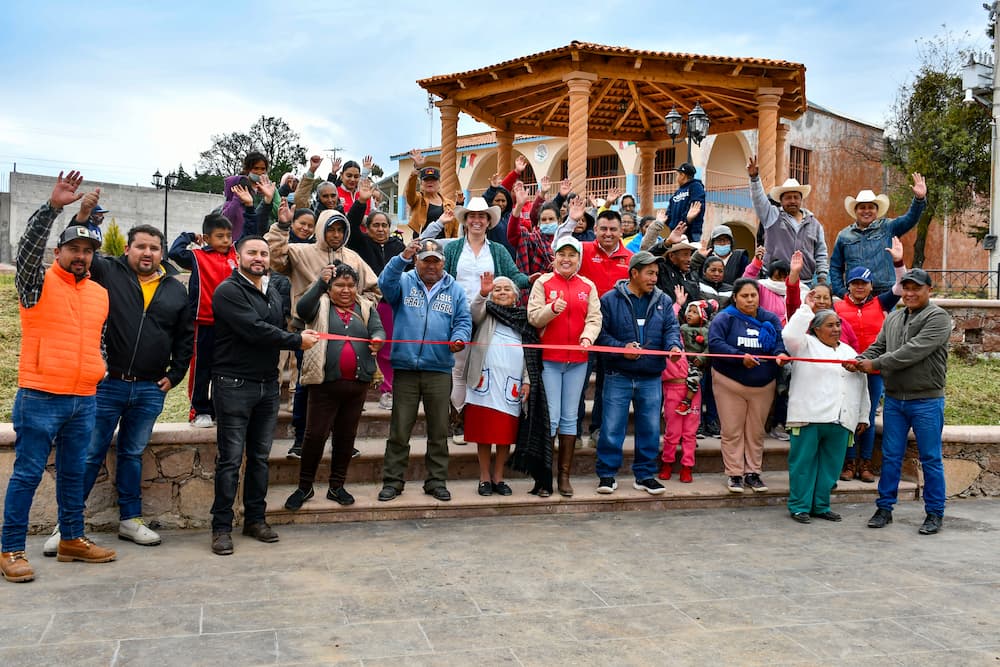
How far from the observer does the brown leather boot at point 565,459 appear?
6531 millimetres

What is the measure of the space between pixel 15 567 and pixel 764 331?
562 cm

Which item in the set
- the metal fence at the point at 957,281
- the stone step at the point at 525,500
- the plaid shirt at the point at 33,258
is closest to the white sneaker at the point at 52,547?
the stone step at the point at 525,500

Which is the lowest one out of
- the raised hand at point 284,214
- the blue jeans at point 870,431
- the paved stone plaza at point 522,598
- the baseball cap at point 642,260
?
the paved stone plaza at point 522,598

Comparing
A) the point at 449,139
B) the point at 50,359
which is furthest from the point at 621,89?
the point at 50,359

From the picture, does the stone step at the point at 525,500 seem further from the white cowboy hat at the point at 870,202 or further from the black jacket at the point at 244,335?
the white cowboy hat at the point at 870,202

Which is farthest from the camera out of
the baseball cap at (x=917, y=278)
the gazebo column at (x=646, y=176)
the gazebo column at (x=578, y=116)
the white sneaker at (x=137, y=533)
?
the gazebo column at (x=646, y=176)

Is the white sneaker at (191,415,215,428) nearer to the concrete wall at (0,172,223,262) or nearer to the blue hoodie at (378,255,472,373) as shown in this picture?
the blue hoodie at (378,255,472,373)

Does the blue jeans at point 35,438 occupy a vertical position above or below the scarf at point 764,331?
below

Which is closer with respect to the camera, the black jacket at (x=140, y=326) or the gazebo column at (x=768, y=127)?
the black jacket at (x=140, y=326)

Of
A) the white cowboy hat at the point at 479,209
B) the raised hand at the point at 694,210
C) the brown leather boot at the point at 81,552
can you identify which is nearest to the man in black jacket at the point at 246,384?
the brown leather boot at the point at 81,552

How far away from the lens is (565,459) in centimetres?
662

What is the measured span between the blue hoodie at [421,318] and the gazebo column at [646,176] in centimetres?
1142

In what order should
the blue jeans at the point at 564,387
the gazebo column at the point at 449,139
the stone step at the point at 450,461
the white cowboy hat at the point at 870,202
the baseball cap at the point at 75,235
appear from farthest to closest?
1. the gazebo column at the point at 449,139
2. the white cowboy hat at the point at 870,202
3. the blue jeans at the point at 564,387
4. the stone step at the point at 450,461
5. the baseball cap at the point at 75,235

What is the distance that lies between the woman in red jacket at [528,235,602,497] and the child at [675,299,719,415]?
→ 1043 mm
